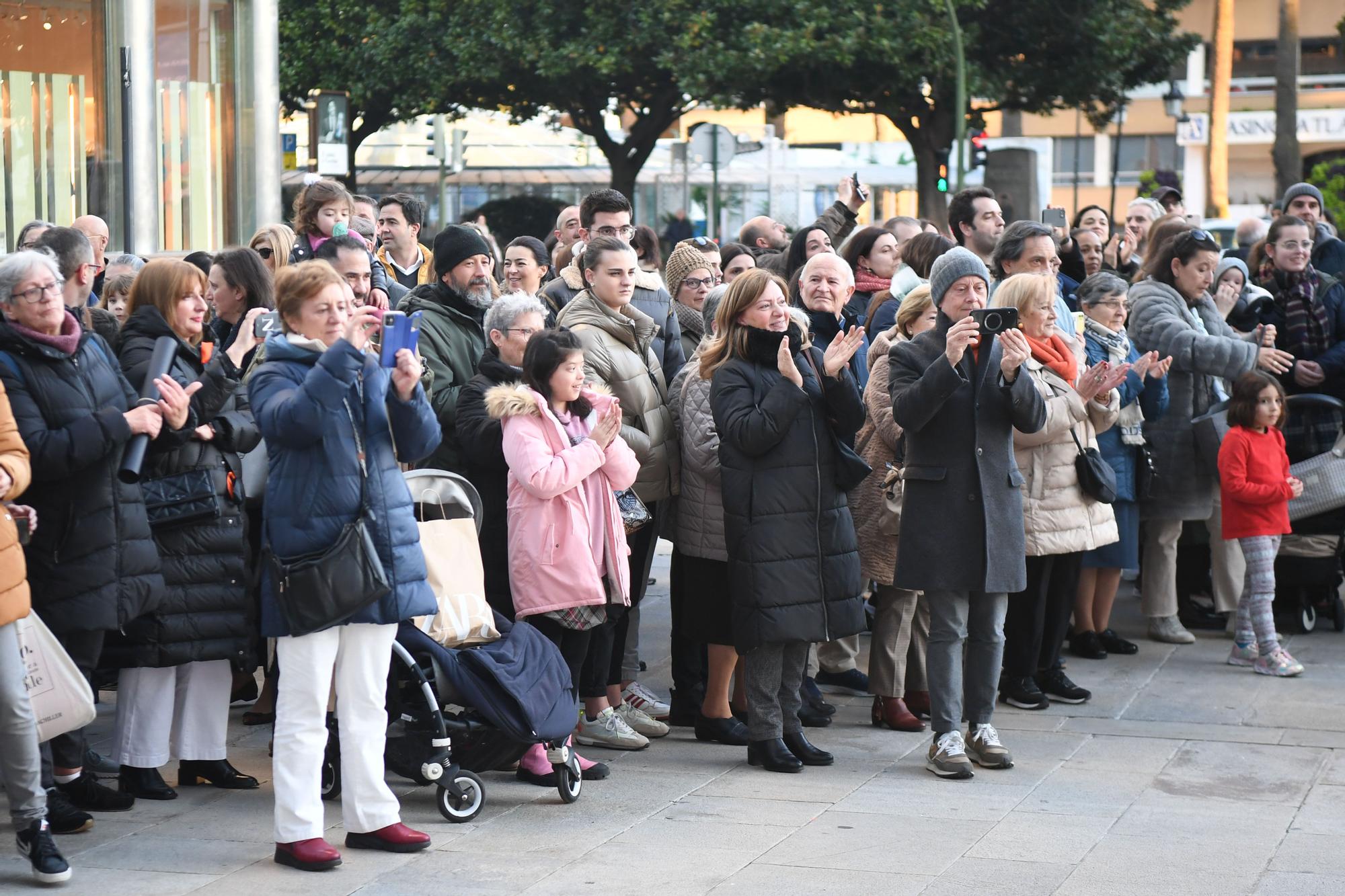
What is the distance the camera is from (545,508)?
652cm

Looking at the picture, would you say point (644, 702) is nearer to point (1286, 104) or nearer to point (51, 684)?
point (51, 684)

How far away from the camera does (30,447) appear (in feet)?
18.0

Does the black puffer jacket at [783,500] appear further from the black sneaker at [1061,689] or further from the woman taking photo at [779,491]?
the black sneaker at [1061,689]

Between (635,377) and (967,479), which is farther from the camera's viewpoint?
(635,377)

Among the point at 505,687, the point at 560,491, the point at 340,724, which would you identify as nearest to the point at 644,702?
the point at 560,491

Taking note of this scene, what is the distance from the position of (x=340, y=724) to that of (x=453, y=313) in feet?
7.45

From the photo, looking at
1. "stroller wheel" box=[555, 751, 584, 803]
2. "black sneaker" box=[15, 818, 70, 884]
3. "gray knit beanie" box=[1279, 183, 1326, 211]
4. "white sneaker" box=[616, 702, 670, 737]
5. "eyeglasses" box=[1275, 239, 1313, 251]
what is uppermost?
"gray knit beanie" box=[1279, 183, 1326, 211]

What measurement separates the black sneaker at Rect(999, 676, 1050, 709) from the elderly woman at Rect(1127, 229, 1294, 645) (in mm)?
1788

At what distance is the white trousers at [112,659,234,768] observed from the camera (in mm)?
6180

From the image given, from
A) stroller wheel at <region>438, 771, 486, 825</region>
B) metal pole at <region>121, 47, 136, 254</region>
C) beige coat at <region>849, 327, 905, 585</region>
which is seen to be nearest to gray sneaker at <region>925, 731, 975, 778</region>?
beige coat at <region>849, 327, 905, 585</region>

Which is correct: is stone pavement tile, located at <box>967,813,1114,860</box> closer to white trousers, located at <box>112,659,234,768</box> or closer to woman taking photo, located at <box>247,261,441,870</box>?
woman taking photo, located at <box>247,261,441,870</box>

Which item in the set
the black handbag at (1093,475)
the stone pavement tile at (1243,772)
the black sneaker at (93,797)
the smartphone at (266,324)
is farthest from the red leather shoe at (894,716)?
A: the black sneaker at (93,797)

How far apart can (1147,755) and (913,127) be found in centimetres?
2364

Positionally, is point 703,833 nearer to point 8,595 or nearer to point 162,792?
point 162,792
